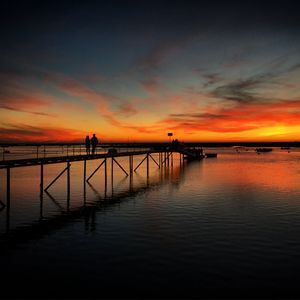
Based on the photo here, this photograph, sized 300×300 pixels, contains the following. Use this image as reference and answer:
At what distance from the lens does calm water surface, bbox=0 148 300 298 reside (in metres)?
12.2

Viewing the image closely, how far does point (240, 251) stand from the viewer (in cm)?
1622

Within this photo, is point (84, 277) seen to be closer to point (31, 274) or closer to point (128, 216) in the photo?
point (31, 274)

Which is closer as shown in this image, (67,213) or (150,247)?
(150,247)

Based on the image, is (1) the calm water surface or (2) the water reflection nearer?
(1) the calm water surface

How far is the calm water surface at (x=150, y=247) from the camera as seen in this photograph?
40.2ft

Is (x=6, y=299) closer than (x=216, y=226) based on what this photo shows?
Yes

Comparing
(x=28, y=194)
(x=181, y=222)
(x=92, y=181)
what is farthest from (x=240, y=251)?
(x=92, y=181)

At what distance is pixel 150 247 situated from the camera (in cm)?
1702

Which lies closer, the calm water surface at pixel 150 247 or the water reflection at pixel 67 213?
the calm water surface at pixel 150 247

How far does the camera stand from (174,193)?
3612 centimetres

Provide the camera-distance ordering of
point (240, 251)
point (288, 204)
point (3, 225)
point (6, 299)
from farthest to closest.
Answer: point (288, 204), point (3, 225), point (240, 251), point (6, 299)

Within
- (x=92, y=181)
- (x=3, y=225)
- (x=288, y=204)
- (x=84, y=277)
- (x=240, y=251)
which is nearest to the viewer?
(x=84, y=277)

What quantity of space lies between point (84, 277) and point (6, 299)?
2.87 metres

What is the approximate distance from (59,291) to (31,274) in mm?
2101
